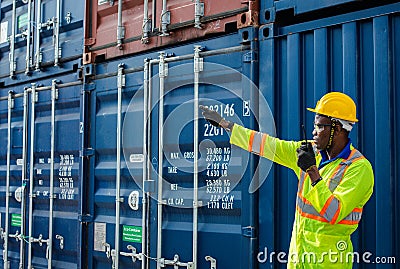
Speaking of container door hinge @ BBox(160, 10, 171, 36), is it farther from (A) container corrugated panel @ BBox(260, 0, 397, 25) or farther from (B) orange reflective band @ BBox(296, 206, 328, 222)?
(B) orange reflective band @ BBox(296, 206, 328, 222)

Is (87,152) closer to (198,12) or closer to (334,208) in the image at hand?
(198,12)

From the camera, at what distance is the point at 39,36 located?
264 inches

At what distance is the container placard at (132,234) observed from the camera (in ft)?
17.0

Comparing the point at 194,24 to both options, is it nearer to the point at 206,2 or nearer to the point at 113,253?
the point at 206,2

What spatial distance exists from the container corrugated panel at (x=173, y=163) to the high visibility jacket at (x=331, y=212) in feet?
2.57

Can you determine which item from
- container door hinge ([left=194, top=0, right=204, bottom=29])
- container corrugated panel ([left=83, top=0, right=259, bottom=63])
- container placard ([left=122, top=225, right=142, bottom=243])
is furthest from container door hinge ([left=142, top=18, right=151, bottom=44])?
container placard ([left=122, top=225, right=142, bottom=243])

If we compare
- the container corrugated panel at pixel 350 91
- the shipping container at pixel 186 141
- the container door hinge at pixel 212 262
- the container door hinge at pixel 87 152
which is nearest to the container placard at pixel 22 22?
the shipping container at pixel 186 141

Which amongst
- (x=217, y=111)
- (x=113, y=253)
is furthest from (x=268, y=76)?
(x=113, y=253)

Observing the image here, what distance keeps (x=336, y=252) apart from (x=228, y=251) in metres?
1.21

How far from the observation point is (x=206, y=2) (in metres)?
4.83

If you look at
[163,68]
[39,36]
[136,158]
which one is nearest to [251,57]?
[163,68]

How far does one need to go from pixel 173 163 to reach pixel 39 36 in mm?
2643

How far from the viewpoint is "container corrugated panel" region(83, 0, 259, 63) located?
182 inches

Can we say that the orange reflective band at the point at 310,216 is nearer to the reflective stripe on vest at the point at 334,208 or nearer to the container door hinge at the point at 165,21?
the reflective stripe on vest at the point at 334,208
